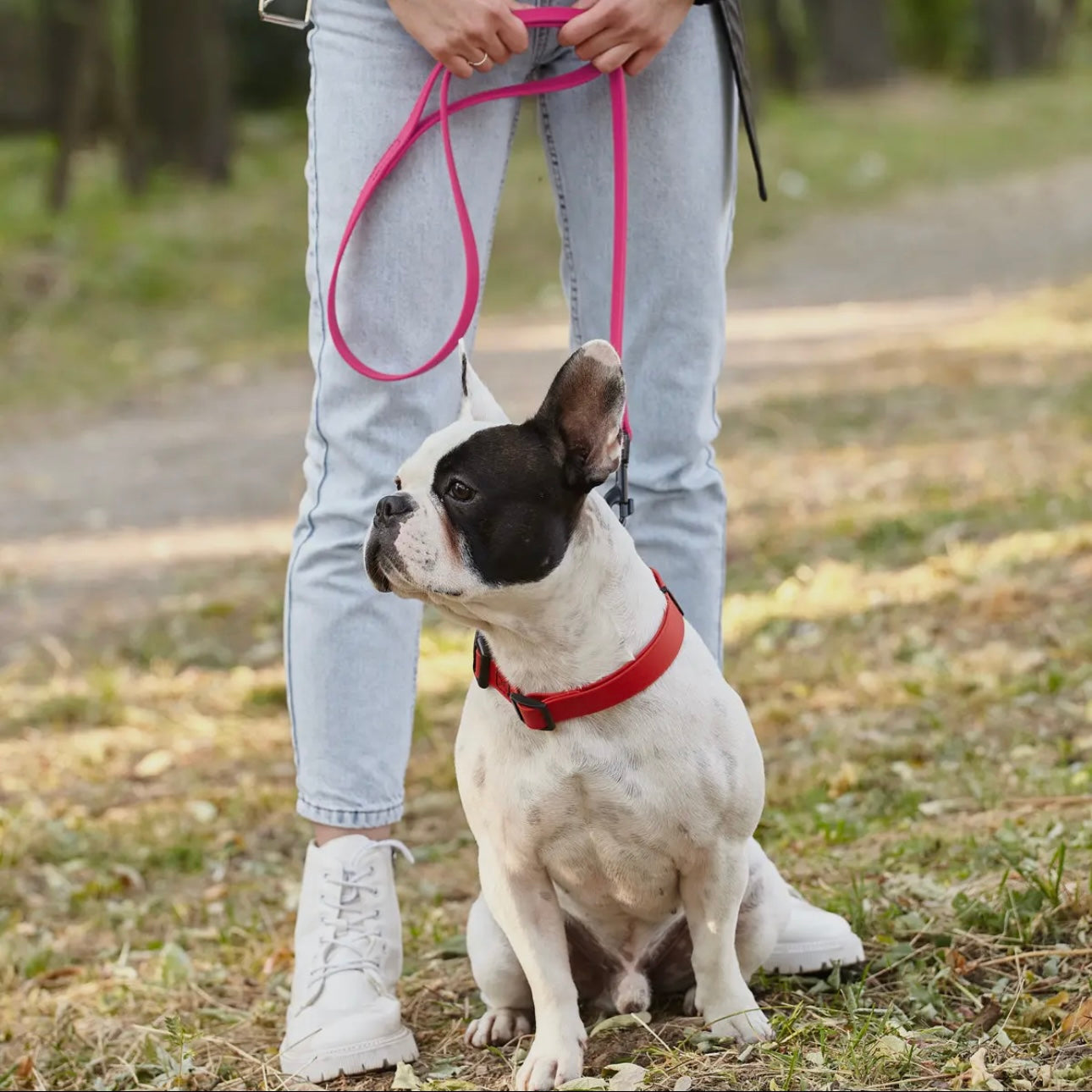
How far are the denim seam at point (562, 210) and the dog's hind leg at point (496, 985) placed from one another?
104 centimetres

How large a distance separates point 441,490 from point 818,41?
2367 centimetres

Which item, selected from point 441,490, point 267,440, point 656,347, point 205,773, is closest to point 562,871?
point 441,490

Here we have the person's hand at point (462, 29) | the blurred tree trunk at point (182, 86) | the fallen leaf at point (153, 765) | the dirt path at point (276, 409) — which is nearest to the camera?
the person's hand at point (462, 29)

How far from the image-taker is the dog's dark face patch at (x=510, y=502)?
7.57ft

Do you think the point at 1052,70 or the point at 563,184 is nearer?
the point at 563,184

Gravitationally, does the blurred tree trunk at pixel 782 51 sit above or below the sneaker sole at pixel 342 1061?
→ above

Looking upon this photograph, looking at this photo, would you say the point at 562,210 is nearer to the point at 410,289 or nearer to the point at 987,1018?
the point at 410,289

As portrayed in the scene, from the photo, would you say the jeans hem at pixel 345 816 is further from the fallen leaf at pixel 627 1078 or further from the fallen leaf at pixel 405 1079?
the fallen leaf at pixel 627 1078

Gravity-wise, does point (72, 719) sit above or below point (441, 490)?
below

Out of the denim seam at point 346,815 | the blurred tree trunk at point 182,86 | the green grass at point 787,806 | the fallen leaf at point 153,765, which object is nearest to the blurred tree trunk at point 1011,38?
the blurred tree trunk at point 182,86

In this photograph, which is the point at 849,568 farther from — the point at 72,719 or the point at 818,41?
the point at 818,41

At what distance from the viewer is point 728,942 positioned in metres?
2.53

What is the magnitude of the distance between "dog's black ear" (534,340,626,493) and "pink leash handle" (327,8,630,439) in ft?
0.86

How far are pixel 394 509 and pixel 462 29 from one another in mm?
782
